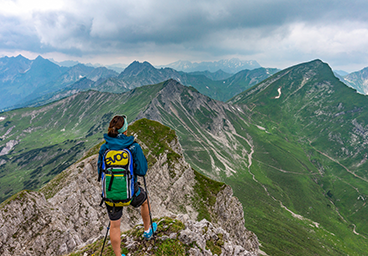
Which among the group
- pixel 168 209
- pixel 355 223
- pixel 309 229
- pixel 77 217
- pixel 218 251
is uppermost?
pixel 218 251

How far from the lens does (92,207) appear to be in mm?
42125

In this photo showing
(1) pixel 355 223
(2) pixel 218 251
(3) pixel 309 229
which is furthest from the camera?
(1) pixel 355 223

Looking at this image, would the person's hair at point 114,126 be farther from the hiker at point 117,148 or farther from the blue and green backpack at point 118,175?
the blue and green backpack at point 118,175

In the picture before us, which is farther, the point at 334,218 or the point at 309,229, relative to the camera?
the point at 334,218

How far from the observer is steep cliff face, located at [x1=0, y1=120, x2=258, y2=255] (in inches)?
1073

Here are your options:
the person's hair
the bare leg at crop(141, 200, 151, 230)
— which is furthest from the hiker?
the bare leg at crop(141, 200, 151, 230)

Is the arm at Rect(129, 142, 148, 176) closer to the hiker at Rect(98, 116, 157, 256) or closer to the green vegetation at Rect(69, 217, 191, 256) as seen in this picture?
the hiker at Rect(98, 116, 157, 256)

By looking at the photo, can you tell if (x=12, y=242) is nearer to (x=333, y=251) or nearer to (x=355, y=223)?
(x=333, y=251)

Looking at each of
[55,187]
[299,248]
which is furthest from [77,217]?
[299,248]

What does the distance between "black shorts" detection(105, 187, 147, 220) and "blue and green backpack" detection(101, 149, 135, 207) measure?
88cm

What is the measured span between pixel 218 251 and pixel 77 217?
35.1m

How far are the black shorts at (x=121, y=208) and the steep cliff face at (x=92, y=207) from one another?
10.2 metres

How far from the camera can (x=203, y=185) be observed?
76.8m

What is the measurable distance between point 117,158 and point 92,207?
4534 centimetres
